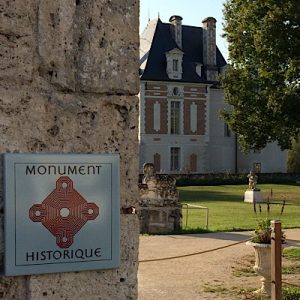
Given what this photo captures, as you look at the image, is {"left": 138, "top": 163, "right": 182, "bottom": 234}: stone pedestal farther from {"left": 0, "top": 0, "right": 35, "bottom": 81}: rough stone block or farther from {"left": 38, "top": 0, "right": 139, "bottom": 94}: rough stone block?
{"left": 0, "top": 0, "right": 35, "bottom": 81}: rough stone block

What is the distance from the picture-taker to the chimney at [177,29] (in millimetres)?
48906

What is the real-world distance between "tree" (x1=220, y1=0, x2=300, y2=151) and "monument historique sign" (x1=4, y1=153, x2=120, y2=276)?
10973 mm

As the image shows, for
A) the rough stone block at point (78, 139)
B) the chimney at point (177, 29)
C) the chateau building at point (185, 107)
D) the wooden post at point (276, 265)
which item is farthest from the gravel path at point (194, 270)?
the chimney at point (177, 29)

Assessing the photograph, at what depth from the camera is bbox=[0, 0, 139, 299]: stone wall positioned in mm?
1842

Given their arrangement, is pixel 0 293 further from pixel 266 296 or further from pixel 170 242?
pixel 170 242

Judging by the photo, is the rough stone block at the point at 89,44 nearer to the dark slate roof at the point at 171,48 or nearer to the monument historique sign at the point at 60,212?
the monument historique sign at the point at 60,212

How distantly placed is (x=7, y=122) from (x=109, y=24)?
495 millimetres

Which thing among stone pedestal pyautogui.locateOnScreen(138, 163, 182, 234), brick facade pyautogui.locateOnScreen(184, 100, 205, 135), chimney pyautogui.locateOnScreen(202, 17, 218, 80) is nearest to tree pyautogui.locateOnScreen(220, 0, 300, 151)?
stone pedestal pyautogui.locateOnScreen(138, 163, 182, 234)

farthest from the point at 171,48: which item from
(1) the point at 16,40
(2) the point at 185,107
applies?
(1) the point at 16,40

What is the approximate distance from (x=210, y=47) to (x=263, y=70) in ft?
120

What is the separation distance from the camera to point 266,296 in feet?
24.5

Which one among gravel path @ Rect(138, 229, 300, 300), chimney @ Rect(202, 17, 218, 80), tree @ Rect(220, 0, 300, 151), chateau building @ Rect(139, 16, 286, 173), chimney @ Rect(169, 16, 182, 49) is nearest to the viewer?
gravel path @ Rect(138, 229, 300, 300)

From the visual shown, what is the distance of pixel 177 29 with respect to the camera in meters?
49.2

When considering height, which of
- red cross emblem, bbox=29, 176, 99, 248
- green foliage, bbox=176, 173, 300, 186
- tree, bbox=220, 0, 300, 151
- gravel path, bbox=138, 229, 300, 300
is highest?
tree, bbox=220, 0, 300, 151
